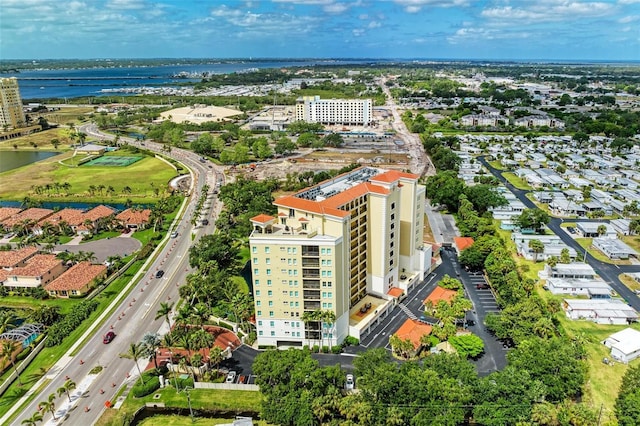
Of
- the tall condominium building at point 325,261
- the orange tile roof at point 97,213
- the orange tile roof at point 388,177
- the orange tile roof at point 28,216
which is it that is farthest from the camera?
the orange tile roof at point 28,216

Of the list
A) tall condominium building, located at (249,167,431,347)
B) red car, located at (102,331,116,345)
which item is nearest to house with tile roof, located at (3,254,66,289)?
red car, located at (102,331,116,345)

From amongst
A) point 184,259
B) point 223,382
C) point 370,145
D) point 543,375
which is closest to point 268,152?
point 370,145

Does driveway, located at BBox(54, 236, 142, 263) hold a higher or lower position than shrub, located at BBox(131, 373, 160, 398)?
higher

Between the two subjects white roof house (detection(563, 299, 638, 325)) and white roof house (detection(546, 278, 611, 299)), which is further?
white roof house (detection(546, 278, 611, 299))

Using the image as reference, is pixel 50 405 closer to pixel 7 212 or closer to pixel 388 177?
pixel 388 177

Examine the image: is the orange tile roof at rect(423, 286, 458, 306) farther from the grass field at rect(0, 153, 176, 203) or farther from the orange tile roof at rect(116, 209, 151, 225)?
the grass field at rect(0, 153, 176, 203)

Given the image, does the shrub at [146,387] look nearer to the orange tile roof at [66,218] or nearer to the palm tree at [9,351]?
the palm tree at [9,351]

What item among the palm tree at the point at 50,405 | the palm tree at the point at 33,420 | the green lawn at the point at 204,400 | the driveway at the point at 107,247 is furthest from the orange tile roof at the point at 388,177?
the driveway at the point at 107,247
